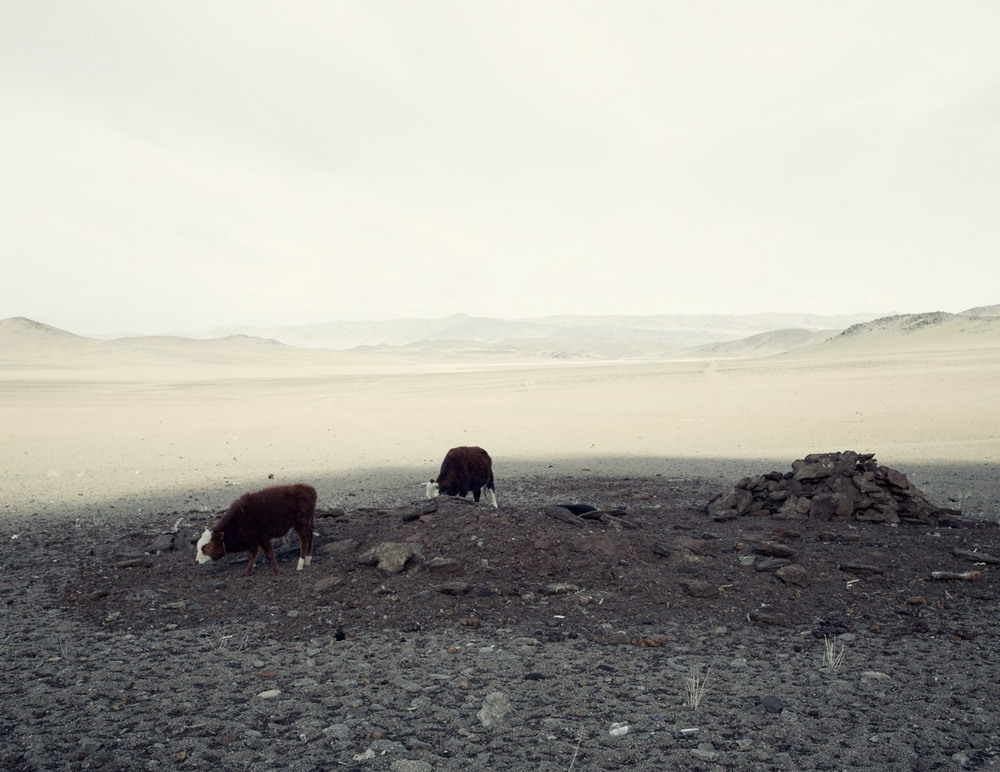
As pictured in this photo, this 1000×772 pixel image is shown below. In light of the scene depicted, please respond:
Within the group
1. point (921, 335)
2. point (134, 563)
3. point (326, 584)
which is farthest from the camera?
point (921, 335)

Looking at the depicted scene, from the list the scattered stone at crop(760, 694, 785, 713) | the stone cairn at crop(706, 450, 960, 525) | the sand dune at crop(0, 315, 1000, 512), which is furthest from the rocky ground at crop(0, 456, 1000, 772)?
the sand dune at crop(0, 315, 1000, 512)

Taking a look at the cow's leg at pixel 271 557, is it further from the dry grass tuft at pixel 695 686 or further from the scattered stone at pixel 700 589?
the dry grass tuft at pixel 695 686

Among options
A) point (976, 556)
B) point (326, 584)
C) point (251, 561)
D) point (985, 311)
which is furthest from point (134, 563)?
point (985, 311)

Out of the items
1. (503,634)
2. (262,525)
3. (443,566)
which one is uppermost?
(262,525)

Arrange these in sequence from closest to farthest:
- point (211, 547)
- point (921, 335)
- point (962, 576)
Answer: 1. point (962, 576)
2. point (211, 547)
3. point (921, 335)

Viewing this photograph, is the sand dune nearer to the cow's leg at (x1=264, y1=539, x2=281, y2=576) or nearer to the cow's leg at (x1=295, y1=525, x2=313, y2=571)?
the cow's leg at (x1=295, y1=525, x2=313, y2=571)

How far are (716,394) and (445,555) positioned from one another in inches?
1368

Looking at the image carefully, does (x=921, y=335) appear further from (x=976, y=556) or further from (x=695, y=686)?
(x=695, y=686)

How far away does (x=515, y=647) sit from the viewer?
21.0 ft

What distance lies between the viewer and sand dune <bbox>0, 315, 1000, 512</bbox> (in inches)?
728

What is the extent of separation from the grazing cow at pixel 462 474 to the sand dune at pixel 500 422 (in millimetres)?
3115

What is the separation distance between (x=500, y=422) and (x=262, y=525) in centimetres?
2169

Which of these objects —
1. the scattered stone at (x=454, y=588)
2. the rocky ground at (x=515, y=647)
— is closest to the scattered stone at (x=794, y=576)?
the rocky ground at (x=515, y=647)

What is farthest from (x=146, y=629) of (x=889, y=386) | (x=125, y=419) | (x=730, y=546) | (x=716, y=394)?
(x=889, y=386)
